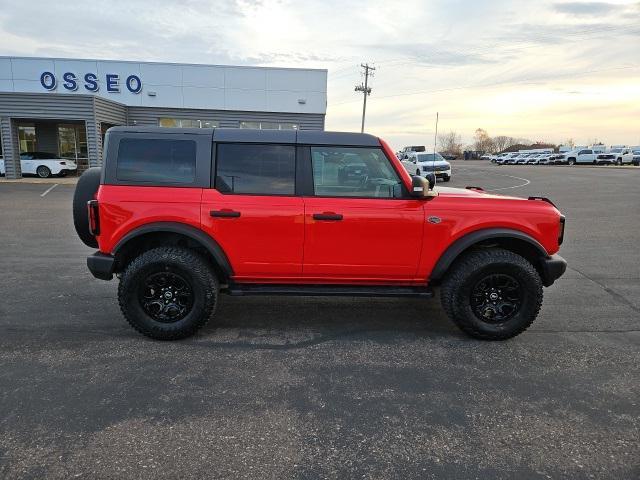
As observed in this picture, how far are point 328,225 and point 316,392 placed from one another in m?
1.42

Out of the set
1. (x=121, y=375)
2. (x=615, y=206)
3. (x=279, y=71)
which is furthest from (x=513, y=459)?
(x=279, y=71)

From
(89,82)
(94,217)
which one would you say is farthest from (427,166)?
(94,217)

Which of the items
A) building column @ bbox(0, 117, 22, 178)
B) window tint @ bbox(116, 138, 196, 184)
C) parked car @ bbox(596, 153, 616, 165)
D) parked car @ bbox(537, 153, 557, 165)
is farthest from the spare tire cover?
parked car @ bbox(537, 153, 557, 165)

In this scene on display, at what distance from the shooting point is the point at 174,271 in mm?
3906

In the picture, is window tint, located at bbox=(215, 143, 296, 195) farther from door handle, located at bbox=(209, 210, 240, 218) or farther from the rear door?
the rear door

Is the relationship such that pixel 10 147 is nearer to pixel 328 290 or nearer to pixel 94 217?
pixel 94 217

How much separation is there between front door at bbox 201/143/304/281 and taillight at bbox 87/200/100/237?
93cm

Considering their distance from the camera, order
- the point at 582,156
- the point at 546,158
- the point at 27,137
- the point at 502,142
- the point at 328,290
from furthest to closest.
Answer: the point at 502,142 < the point at 546,158 < the point at 582,156 < the point at 27,137 < the point at 328,290

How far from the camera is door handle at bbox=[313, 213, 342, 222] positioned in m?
3.88

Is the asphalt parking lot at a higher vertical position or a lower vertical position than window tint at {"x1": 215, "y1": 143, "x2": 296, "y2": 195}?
lower

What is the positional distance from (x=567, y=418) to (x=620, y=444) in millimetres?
321

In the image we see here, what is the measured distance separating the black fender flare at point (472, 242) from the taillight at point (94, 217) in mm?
3015

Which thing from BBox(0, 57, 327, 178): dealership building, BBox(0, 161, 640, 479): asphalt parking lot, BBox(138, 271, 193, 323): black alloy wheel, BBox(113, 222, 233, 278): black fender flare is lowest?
BBox(0, 161, 640, 479): asphalt parking lot

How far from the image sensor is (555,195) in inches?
680
